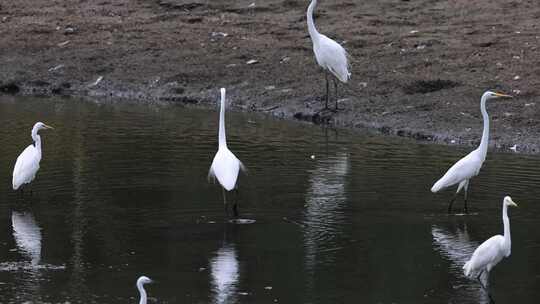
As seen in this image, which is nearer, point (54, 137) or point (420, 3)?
point (54, 137)

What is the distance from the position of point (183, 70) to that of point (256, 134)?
4.43 m

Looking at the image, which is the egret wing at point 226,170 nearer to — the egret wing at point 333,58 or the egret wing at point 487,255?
the egret wing at point 487,255

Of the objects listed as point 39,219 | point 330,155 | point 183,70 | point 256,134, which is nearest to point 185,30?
point 183,70

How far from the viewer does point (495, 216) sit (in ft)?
37.4

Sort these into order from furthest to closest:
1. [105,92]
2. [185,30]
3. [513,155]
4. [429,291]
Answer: [185,30]
[105,92]
[513,155]
[429,291]

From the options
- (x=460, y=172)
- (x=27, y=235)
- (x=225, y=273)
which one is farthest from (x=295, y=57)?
(x=225, y=273)

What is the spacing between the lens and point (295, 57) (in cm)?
1970

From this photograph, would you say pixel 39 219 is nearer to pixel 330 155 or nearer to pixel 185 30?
pixel 330 155

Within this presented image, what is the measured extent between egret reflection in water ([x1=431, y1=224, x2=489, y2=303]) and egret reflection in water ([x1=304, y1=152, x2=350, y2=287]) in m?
0.95

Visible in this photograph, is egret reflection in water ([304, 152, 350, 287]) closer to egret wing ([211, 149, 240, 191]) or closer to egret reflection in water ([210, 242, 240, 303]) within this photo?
egret reflection in water ([210, 242, 240, 303])

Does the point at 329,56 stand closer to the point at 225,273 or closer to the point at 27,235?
the point at 27,235

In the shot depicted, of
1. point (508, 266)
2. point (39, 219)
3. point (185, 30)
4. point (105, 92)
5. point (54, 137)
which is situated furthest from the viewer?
point (185, 30)

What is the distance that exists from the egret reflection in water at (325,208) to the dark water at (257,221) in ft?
0.09

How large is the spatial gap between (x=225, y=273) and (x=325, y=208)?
245cm
